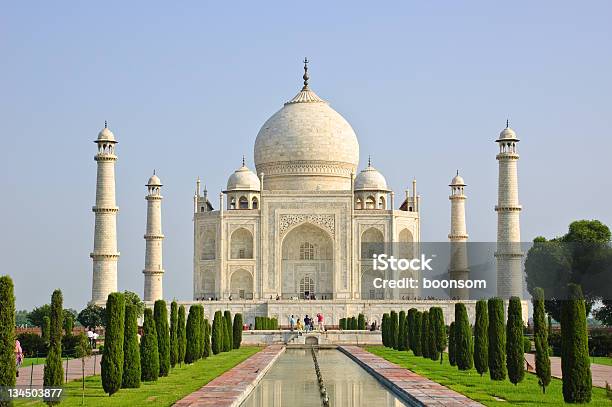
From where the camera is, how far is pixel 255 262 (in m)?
36.2

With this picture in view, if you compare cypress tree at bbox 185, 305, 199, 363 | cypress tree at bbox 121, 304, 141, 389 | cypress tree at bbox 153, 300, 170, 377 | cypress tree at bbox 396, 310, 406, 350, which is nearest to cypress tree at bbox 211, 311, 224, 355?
cypress tree at bbox 185, 305, 199, 363

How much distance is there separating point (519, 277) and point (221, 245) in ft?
31.6

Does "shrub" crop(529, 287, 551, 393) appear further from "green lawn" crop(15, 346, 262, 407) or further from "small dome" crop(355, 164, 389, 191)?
"small dome" crop(355, 164, 389, 191)

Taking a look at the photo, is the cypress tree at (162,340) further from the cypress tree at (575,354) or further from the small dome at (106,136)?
the small dome at (106,136)

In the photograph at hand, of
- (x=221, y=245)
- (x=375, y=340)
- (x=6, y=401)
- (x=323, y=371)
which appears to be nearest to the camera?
(x=6, y=401)

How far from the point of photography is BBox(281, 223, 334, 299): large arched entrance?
36469 millimetres

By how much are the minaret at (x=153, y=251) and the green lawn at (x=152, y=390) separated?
18564mm

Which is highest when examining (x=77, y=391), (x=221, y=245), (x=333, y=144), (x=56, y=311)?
(x=333, y=144)

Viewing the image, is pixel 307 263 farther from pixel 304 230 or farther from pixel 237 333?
pixel 237 333

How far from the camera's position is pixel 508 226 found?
33.5m

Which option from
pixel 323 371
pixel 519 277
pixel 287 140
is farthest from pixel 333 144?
pixel 323 371

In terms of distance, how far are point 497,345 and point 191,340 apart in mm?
6083

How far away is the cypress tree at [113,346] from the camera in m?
12.5

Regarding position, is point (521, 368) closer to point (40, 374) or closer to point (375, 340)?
point (40, 374)
